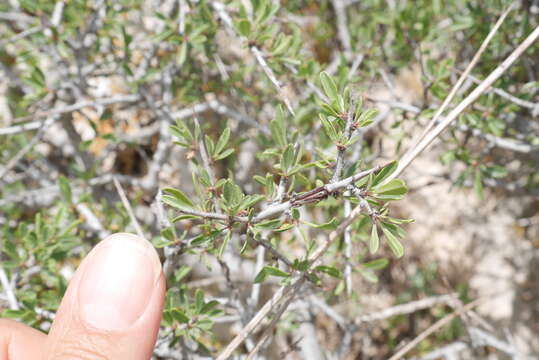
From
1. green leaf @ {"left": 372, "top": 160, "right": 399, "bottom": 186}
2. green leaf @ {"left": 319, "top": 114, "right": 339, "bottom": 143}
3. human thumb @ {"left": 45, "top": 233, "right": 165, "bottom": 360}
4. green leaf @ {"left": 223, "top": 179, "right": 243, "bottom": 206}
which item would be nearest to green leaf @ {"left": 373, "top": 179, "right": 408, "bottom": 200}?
green leaf @ {"left": 372, "top": 160, "right": 399, "bottom": 186}

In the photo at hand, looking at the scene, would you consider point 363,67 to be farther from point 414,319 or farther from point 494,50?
point 414,319

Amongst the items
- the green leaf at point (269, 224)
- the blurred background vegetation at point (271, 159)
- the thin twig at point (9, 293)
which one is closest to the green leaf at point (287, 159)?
the blurred background vegetation at point (271, 159)

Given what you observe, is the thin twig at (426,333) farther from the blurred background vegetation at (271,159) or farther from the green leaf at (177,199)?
the green leaf at (177,199)


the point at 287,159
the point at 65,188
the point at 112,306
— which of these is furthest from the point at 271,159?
the point at 112,306

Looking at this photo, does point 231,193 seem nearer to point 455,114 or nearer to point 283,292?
point 283,292

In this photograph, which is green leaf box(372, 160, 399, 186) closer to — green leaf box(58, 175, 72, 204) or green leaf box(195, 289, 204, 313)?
green leaf box(195, 289, 204, 313)

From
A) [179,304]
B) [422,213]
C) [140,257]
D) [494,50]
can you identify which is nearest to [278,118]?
[140,257]
